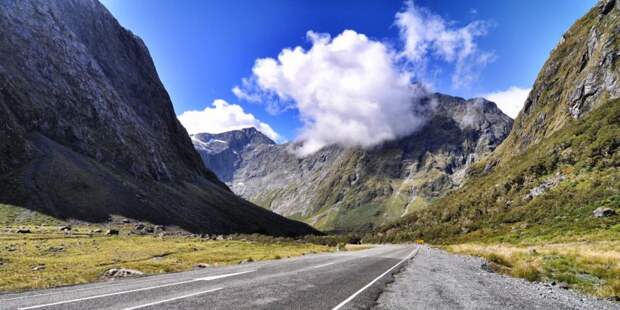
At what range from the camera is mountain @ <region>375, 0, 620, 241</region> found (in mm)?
77375

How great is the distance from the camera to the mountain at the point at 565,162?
254 feet

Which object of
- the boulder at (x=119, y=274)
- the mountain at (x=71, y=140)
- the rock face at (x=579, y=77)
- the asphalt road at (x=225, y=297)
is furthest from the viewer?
the rock face at (x=579, y=77)

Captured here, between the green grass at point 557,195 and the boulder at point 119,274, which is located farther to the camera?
the green grass at point 557,195

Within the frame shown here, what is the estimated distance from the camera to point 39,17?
164875 mm

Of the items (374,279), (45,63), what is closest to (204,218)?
(45,63)

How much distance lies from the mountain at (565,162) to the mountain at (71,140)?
367ft

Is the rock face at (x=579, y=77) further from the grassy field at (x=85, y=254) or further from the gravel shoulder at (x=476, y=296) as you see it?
the gravel shoulder at (x=476, y=296)

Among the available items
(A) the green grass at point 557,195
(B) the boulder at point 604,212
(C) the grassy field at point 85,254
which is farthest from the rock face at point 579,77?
(C) the grassy field at point 85,254

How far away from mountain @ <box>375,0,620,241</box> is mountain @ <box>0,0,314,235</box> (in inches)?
4404

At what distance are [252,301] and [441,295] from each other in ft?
26.3

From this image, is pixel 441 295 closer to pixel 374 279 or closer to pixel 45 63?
pixel 374 279

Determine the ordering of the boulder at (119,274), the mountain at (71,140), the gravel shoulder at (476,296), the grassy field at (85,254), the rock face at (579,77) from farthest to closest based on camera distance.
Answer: the rock face at (579,77) < the mountain at (71,140) < the grassy field at (85,254) < the boulder at (119,274) < the gravel shoulder at (476,296)

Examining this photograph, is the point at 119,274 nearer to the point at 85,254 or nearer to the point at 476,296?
the point at 476,296

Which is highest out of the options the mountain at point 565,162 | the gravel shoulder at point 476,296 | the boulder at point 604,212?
the mountain at point 565,162
